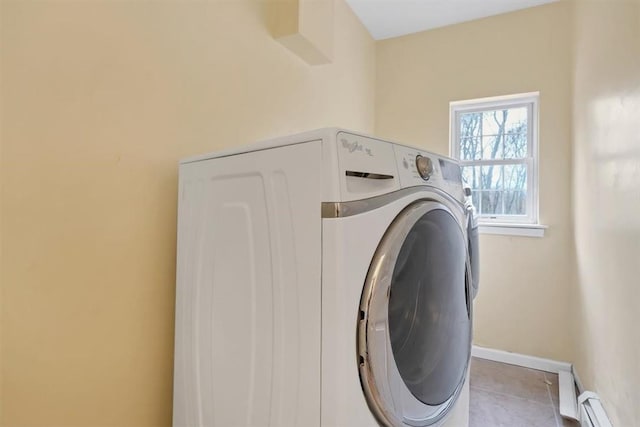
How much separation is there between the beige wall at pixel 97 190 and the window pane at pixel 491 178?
2266 millimetres

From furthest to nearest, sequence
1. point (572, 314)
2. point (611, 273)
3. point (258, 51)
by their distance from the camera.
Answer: point (572, 314)
point (258, 51)
point (611, 273)

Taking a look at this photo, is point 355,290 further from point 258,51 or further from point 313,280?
point 258,51

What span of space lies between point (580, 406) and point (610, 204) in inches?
43.2

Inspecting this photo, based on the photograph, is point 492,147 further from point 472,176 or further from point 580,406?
point 580,406

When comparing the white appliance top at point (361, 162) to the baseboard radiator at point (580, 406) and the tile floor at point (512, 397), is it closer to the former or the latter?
the baseboard radiator at point (580, 406)

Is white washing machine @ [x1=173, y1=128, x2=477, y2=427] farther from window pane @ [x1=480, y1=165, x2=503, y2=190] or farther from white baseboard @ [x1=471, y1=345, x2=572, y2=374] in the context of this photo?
window pane @ [x1=480, y1=165, x2=503, y2=190]

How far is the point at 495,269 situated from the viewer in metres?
2.65

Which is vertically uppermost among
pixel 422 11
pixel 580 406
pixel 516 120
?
pixel 422 11

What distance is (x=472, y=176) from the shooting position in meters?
2.85

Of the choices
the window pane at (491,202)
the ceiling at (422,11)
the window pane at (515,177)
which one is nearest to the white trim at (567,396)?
the window pane at (491,202)

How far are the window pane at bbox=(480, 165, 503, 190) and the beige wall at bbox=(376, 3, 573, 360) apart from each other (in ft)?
0.98

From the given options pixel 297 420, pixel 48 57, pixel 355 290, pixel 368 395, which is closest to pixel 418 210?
pixel 355 290

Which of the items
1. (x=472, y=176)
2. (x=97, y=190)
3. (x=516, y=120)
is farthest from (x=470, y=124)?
(x=97, y=190)

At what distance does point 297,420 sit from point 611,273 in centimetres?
143
